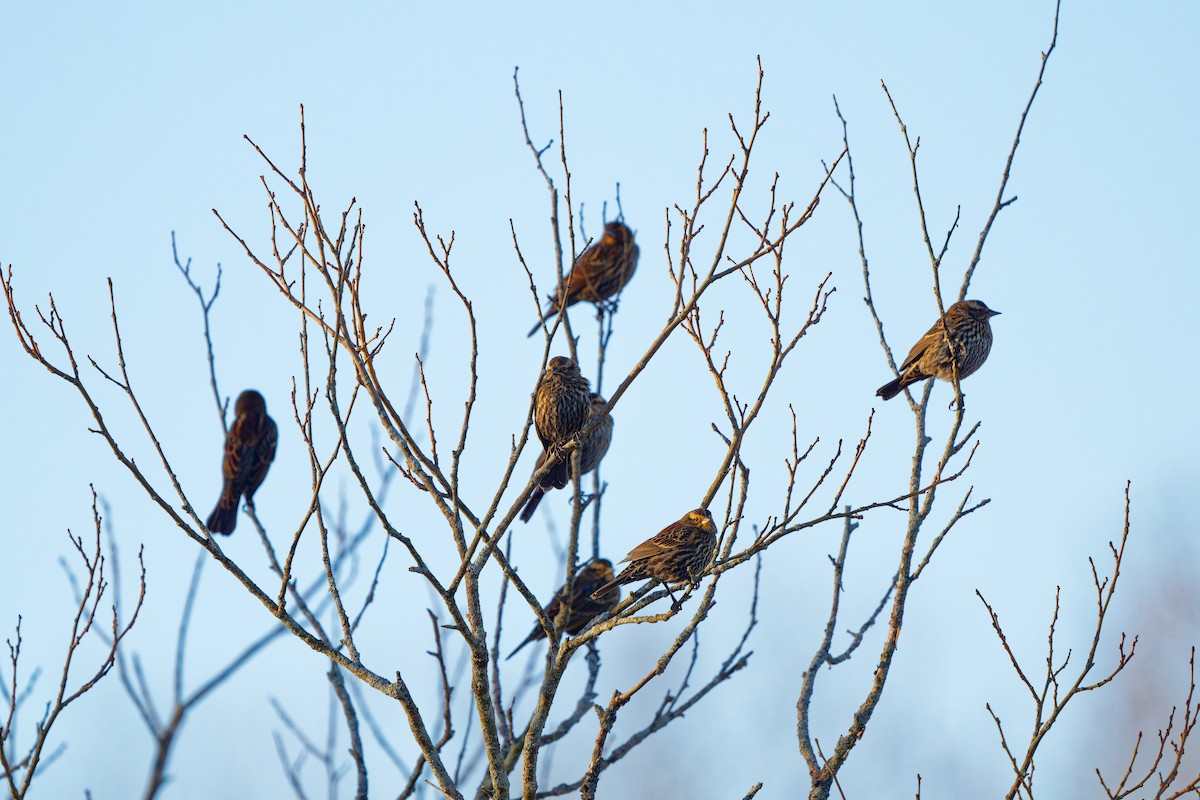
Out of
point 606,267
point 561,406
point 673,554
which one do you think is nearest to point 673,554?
point 673,554

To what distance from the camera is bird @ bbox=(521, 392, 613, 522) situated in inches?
291

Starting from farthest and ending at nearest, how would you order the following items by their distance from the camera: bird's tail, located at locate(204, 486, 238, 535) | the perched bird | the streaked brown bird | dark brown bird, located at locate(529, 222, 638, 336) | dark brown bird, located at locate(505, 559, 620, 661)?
1. dark brown bird, located at locate(529, 222, 638, 336)
2. bird's tail, located at locate(204, 486, 238, 535)
3. dark brown bird, located at locate(505, 559, 620, 661)
4. the perched bird
5. the streaked brown bird

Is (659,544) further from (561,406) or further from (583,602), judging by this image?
(583,602)

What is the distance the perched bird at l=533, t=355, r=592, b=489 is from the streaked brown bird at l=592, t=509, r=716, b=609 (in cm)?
136

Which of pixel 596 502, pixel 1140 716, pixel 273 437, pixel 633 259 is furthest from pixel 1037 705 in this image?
pixel 1140 716

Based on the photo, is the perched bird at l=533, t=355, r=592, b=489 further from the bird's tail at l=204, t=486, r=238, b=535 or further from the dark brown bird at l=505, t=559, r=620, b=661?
the bird's tail at l=204, t=486, r=238, b=535

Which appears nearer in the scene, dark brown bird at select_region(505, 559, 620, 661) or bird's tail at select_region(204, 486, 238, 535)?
dark brown bird at select_region(505, 559, 620, 661)

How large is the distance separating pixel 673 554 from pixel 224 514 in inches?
167

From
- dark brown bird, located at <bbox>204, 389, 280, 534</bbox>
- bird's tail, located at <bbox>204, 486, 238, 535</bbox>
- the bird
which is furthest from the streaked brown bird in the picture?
bird's tail, located at <bbox>204, 486, 238, 535</bbox>

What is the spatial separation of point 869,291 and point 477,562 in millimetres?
2674

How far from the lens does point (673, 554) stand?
601 centimetres

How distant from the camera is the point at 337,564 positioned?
6.34 m

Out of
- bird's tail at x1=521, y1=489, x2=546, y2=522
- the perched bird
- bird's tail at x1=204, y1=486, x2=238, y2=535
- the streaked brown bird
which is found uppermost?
bird's tail at x1=204, y1=486, x2=238, y2=535

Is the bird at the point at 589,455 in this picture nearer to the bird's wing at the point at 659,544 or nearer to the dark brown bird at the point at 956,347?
the bird's wing at the point at 659,544
